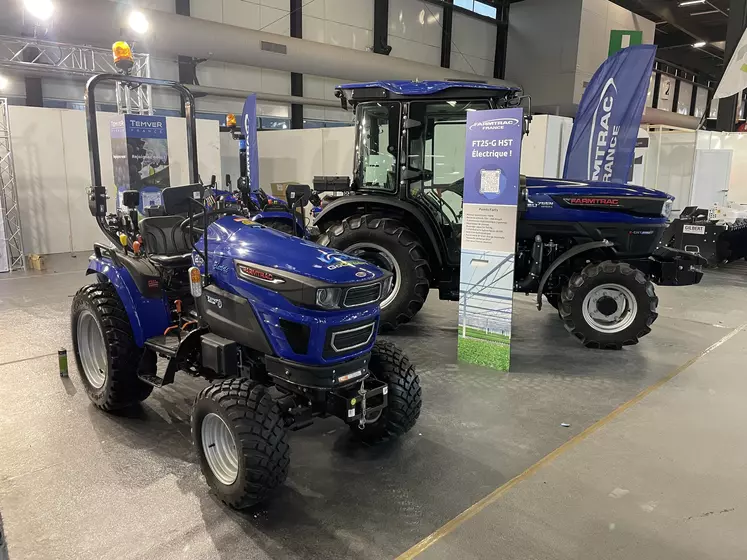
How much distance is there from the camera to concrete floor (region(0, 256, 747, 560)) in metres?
2.24

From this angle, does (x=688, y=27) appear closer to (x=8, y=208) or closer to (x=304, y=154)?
(x=304, y=154)

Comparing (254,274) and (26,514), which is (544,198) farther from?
(26,514)

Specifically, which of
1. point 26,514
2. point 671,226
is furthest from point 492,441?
point 671,226

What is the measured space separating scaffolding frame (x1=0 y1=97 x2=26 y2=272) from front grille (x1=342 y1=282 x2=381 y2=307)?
279 inches

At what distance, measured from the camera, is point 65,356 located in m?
3.95

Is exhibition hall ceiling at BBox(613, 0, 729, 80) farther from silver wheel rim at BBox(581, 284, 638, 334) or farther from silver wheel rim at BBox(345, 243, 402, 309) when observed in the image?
silver wheel rim at BBox(345, 243, 402, 309)

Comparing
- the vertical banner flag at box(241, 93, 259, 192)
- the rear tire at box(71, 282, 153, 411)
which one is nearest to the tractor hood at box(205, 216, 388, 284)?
the rear tire at box(71, 282, 153, 411)

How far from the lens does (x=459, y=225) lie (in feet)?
16.4

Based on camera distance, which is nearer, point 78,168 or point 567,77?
point 78,168

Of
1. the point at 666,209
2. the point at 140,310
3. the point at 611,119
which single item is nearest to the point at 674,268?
the point at 666,209

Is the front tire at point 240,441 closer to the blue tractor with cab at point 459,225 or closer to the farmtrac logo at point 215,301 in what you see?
the farmtrac logo at point 215,301

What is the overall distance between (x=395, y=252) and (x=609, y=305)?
6.11ft

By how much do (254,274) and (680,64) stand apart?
2544 cm

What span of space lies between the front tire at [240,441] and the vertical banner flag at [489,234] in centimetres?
219
